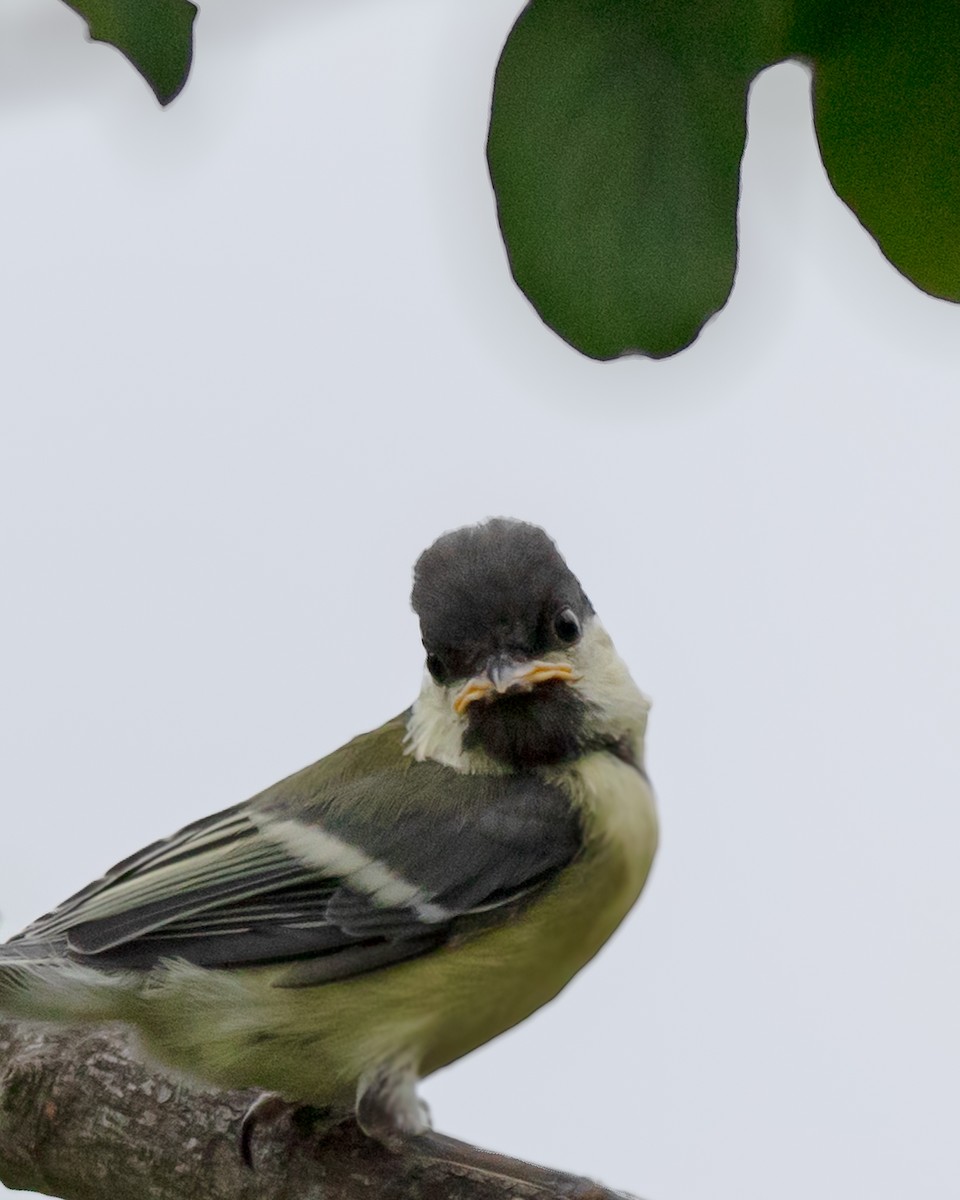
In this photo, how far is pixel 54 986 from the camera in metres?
1.36

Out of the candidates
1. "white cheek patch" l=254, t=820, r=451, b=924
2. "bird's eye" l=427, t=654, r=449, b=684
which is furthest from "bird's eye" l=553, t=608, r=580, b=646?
"white cheek patch" l=254, t=820, r=451, b=924

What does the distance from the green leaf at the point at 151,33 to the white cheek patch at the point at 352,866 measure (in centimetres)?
89

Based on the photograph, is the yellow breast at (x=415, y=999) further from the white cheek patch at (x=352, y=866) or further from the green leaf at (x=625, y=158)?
the green leaf at (x=625, y=158)

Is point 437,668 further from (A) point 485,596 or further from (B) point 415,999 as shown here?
(B) point 415,999

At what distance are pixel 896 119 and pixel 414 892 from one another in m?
0.90

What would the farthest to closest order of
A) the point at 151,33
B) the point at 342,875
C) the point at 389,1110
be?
1. the point at 342,875
2. the point at 389,1110
3. the point at 151,33

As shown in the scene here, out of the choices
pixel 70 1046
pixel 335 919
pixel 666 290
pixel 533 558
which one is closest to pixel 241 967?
pixel 335 919

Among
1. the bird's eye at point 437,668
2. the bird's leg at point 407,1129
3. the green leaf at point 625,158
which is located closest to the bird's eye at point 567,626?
the bird's eye at point 437,668

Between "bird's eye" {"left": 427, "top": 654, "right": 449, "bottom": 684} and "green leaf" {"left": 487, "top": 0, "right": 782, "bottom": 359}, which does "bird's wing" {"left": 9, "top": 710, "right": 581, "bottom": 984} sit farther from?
"green leaf" {"left": 487, "top": 0, "right": 782, "bottom": 359}

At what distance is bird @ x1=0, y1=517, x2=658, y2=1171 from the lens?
1.26 m

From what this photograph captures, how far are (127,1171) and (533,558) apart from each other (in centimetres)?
65

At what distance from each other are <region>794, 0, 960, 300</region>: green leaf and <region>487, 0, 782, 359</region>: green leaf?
0.08 ft


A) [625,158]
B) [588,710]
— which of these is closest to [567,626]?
[588,710]

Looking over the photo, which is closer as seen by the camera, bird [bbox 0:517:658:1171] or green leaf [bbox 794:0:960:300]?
green leaf [bbox 794:0:960:300]
